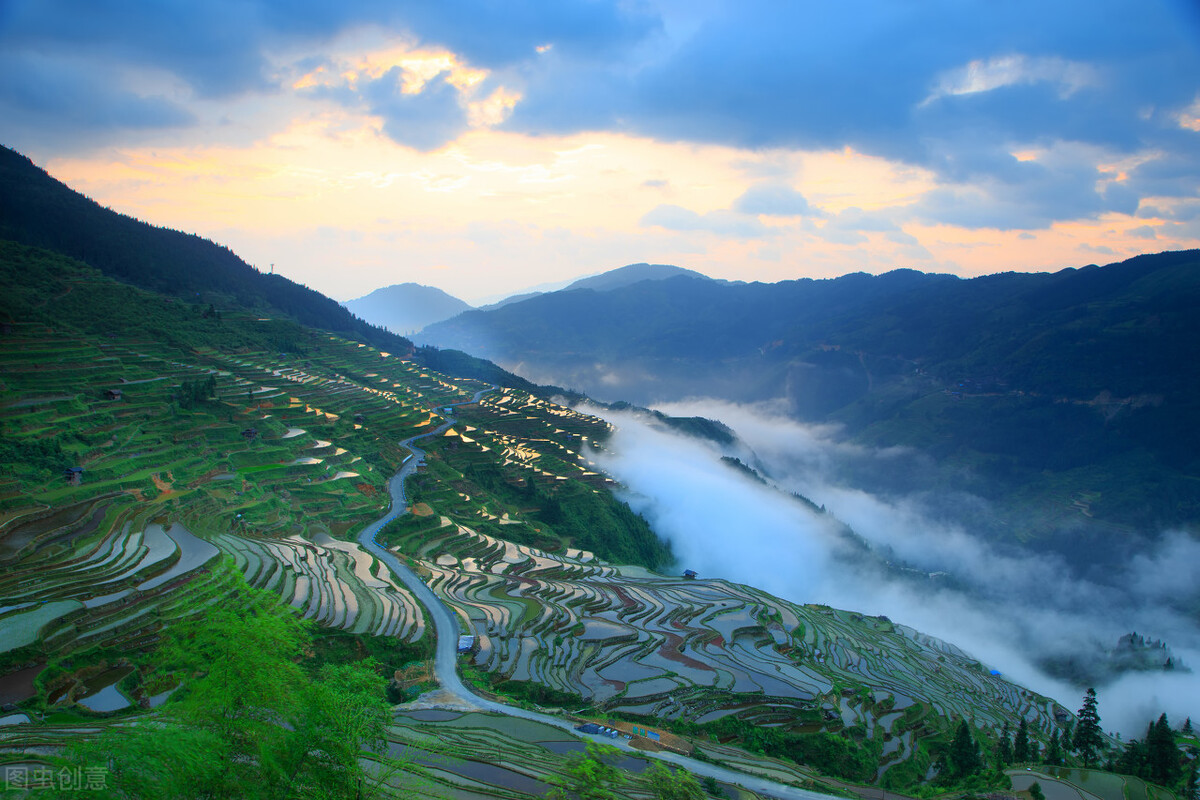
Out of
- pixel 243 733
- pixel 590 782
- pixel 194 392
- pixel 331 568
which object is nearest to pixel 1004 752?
pixel 590 782

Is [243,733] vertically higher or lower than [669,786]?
higher

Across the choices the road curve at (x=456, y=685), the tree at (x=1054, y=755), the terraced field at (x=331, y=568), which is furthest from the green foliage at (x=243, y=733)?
the tree at (x=1054, y=755)

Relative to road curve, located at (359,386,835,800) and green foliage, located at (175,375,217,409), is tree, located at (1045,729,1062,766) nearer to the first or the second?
road curve, located at (359,386,835,800)

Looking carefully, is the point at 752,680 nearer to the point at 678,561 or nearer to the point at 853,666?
the point at 853,666

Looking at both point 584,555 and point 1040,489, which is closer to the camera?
point 584,555

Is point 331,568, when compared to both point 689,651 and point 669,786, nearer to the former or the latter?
point 689,651

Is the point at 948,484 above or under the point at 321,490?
above

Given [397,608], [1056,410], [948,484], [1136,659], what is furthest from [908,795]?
[1056,410]
